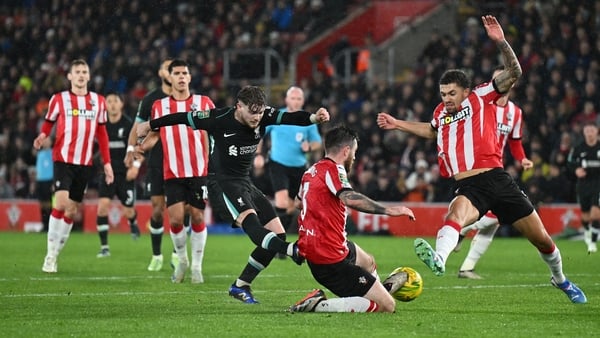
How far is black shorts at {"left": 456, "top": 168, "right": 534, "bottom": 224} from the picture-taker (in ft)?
31.7

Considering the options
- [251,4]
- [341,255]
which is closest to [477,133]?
[341,255]

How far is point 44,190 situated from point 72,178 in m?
11.5

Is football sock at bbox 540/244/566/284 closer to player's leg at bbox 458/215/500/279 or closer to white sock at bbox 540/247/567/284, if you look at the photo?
white sock at bbox 540/247/567/284

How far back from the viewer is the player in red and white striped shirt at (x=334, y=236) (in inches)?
351

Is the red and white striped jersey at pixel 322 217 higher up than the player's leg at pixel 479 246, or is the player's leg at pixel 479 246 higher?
the red and white striped jersey at pixel 322 217

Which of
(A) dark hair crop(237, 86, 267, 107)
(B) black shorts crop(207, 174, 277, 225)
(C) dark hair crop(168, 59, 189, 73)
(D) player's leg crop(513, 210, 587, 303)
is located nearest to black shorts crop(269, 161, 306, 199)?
(C) dark hair crop(168, 59, 189, 73)

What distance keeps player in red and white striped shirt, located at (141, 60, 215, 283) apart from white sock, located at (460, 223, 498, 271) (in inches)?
129

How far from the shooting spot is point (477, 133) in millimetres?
9828

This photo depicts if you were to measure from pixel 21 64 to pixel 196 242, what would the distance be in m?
22.2

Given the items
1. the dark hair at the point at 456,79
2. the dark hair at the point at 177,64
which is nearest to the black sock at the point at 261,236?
the dark hair at the point at 456,79

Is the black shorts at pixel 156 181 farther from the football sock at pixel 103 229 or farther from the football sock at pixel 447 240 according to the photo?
the football sock at pixel 447 240

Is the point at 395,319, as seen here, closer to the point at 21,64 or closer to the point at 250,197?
the point at 250,197

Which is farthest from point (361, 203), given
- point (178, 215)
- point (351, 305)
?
point (178, 215)

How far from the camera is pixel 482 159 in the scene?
979 centimetres
